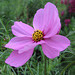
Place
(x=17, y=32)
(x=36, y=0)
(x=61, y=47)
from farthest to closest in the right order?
1. (x=36, y=0)
2. (x=17, y=32)
3. (x=61, y=47)

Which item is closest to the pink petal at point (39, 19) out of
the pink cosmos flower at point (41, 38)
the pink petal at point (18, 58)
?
the pink cosmos flower at point (41, 38)

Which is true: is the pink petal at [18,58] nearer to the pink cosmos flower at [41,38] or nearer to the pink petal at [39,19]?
the pink cosmos flower at [41,38]

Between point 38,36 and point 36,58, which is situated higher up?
point 38,36

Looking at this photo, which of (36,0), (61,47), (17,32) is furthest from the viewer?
(36,0)

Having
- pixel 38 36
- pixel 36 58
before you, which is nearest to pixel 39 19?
pixel 38 36

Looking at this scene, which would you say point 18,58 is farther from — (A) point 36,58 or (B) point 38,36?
(A) point 36,58

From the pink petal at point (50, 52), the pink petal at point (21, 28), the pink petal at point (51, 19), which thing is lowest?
the pink petal at point (50, 52)

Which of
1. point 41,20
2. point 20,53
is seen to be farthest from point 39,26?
point 20,53

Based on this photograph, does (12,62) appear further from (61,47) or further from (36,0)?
(36,0)
